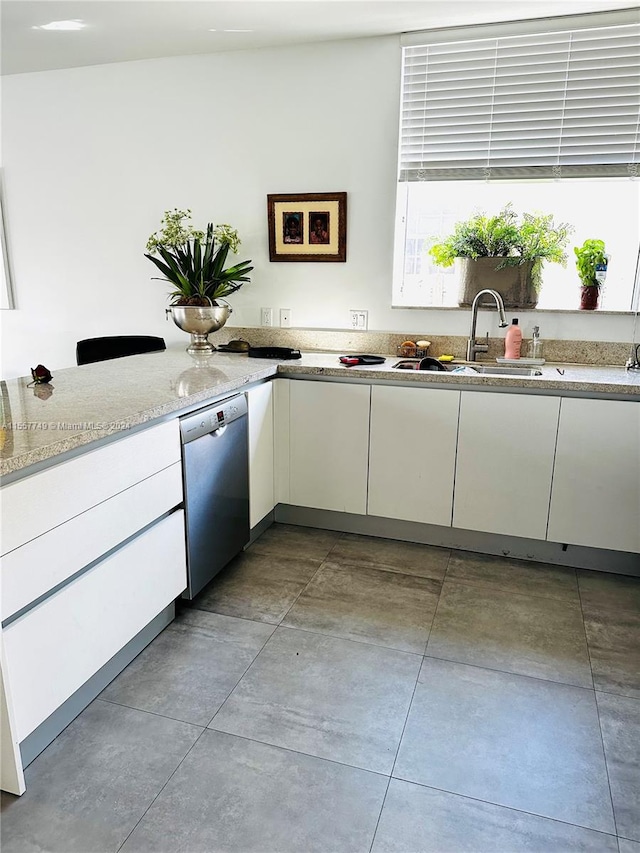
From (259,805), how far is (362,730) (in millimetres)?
370

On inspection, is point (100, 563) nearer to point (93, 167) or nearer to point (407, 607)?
point (407, 607)

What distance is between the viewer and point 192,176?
3289 mm

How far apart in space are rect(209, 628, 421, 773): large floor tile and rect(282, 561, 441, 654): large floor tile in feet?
0.24

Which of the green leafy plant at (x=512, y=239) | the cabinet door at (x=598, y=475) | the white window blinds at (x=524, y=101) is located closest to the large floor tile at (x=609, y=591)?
the cabinet door at (x=598, y=475)

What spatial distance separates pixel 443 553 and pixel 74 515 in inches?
70.2

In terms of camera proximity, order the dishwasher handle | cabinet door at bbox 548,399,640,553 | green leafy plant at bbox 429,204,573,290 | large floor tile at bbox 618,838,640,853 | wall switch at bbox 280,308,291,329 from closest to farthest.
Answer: large floor tile at bbox 618,838,640,853 < the dishwasher handle < cabinet door at bbox 548,399,640,553 < green leafy plant at bbox 429,204,573,290 < wall switch at bbox 280,308,291,329

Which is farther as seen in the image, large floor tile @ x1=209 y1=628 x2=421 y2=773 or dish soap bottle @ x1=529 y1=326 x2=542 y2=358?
dish soap bottle @ x1=529 y1=326 x2=542 y2=358

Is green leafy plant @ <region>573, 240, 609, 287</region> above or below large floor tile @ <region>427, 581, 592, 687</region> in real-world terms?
above

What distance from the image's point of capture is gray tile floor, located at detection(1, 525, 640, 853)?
4.55 feet

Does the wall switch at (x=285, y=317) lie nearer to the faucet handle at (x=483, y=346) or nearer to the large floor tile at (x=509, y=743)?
the faucet handle at (x=483, y=346)

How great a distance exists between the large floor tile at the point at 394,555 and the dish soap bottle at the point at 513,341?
101 centimetres

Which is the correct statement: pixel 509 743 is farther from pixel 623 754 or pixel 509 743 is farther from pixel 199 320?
pixel 199 320

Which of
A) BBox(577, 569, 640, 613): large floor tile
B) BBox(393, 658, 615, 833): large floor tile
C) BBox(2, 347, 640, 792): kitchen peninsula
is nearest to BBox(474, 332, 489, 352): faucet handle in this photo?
BBox(2, 347, 640, 792): kitchen peninsula

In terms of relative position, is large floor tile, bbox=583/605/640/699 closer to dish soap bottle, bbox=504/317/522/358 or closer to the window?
dish soap bottle, bbox=504/317/522/358
